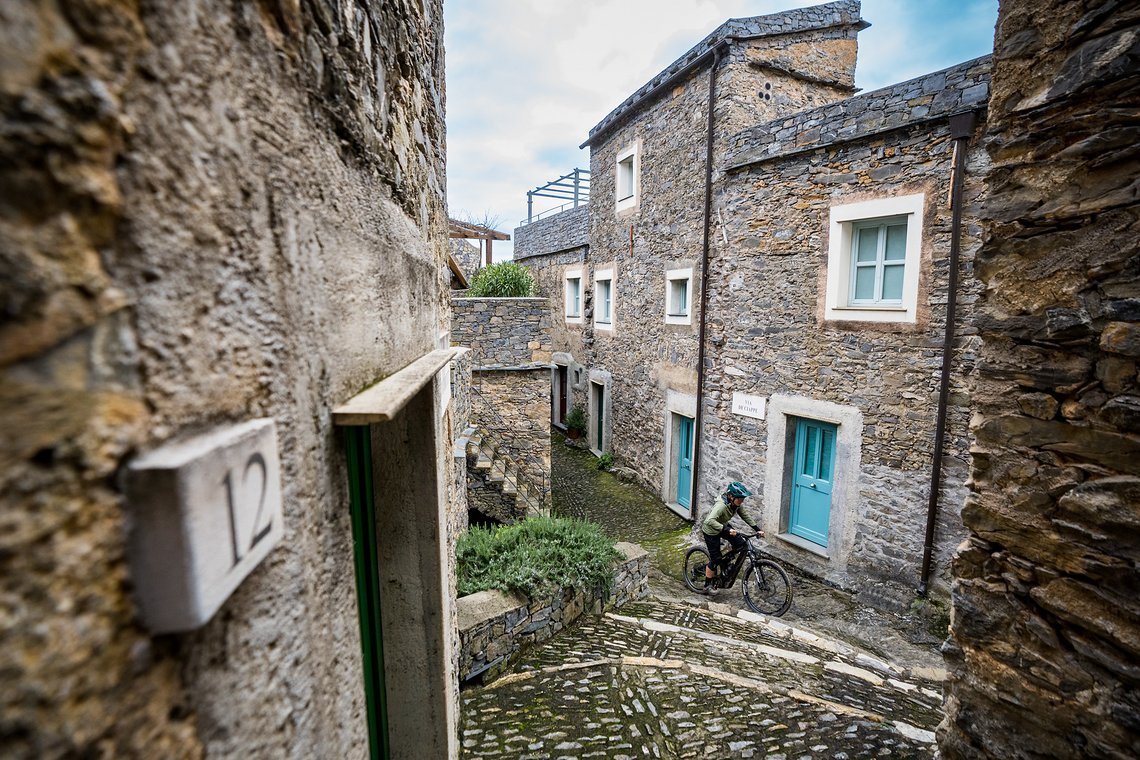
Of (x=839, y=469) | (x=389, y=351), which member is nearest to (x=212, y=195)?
(x=389, y=351)

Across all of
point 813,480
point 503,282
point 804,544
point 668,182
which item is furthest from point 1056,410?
point 503,282

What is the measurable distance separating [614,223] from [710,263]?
3805mm

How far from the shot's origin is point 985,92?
5.36 m

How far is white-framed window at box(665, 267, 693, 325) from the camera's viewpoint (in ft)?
31.0

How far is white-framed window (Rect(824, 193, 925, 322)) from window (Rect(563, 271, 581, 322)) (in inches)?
310

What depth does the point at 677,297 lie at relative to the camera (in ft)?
32.5

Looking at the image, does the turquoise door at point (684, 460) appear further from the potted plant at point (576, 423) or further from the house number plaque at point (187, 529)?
the house number plaque at point (187, 529)

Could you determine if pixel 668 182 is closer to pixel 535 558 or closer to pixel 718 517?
pixel 718 517

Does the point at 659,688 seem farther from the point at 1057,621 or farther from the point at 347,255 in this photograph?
the point at 347,255

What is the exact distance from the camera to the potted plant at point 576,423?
14352mm

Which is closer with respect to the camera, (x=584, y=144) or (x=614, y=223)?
(x=614, y=223)

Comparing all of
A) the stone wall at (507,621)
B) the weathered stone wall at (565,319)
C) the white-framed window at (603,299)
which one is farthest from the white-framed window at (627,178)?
the stone wall at (507,621)

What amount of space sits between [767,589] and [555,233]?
1121cm

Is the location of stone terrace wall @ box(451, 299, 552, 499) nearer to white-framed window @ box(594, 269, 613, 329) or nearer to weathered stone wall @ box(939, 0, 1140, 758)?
white-framed window @ box(594, 269, 613, 329)
